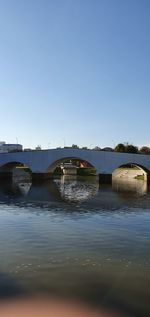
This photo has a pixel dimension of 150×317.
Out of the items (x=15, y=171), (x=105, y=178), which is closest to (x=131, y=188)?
(x=105, y=178)

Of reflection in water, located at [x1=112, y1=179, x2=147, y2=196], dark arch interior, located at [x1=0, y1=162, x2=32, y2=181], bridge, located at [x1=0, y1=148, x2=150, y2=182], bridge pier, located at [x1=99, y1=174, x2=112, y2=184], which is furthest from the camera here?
dark arch interior, located at [x1=0, y1=162, x2=32, y2=181]

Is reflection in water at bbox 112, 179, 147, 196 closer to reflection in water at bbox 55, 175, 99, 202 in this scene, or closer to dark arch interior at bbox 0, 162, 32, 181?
reflection in water at bbox 55, 175, 99, 202

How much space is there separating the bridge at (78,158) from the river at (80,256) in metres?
25.7

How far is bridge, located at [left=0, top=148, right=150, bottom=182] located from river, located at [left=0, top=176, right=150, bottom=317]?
25685 mm

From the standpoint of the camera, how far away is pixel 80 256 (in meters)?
11.9

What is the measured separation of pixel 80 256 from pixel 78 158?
1457 inches

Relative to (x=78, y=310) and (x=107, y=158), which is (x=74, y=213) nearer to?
(x=78, y=310)

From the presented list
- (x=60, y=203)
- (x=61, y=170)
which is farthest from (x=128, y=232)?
(x=61, y=170)

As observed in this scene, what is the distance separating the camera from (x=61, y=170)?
73.7m

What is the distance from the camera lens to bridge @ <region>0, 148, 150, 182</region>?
46.9 meters

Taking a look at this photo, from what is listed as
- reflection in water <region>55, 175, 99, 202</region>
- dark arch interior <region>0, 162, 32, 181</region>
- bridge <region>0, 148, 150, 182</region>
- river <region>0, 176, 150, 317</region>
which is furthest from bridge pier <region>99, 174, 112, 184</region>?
river <region>0, 176, 150, 317</region>

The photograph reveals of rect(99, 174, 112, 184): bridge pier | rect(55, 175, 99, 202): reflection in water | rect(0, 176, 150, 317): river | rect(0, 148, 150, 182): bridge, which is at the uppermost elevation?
rect(0, 148, 150, 182): bridge

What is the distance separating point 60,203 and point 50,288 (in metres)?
16.4

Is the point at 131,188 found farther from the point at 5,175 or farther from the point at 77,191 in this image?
the point at 5,175
